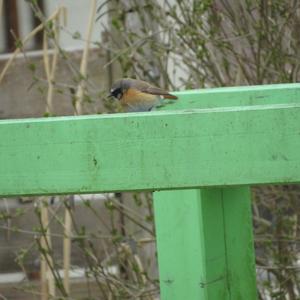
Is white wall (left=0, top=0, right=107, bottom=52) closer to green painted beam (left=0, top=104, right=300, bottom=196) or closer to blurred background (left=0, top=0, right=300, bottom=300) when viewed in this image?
blurred background (left=0, top=0, right=300, bottom=300)

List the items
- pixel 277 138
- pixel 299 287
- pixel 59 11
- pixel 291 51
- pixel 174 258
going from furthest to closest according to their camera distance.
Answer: pixel 59 11
pixel 291 51
pixel 299 287
pixel 174 258
pixel 277 138

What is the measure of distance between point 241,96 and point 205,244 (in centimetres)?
56

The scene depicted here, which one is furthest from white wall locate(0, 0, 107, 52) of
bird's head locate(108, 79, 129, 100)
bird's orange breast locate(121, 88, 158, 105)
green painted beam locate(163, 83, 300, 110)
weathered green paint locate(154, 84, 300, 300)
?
weathered green paint locate(154, 84, 300, 300)

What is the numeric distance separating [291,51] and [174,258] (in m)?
2.77

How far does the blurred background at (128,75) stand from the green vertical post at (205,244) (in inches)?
71.4

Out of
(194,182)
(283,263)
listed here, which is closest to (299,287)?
(283,263)

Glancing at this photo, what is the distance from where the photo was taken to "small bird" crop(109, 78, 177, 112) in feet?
13.6

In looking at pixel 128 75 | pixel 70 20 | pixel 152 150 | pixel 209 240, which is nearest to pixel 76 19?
pixel 70 20

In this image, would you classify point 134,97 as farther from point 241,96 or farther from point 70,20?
point 70,20

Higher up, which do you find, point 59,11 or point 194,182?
point 59,11

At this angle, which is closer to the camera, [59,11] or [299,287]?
[299,287]

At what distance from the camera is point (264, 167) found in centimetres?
231

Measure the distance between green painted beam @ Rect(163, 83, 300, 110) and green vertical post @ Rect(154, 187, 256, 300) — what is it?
0.30m

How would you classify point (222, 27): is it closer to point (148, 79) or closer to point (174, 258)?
point (148, 79)
